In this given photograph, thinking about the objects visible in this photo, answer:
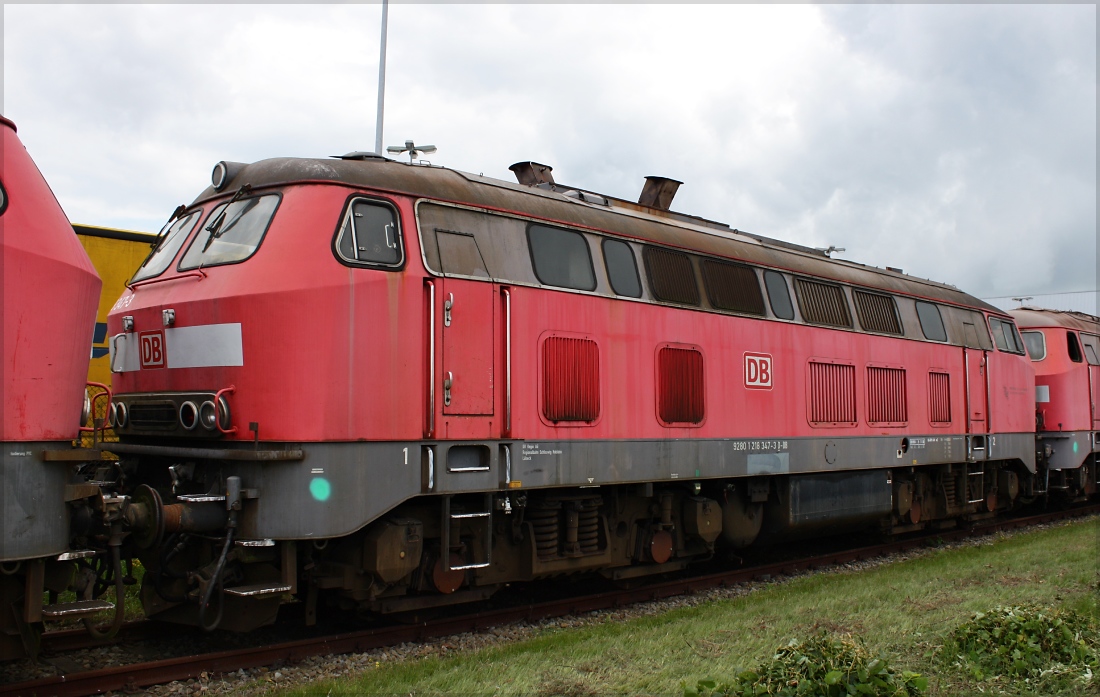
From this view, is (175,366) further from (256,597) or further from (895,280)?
(895,280)

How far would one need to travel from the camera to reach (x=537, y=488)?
820 centimetres

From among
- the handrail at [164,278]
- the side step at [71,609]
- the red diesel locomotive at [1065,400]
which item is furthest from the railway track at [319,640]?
the red diesel locomotive at [1065,400]

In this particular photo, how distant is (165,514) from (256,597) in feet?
2.92

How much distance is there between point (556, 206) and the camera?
9016 mm

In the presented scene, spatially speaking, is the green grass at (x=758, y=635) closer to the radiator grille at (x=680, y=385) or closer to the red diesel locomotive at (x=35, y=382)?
the red diesel locomotive at (x=35, y=382)

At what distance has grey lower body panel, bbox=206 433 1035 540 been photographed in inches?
267

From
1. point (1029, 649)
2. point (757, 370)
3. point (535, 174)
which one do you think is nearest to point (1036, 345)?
point (757, 370)

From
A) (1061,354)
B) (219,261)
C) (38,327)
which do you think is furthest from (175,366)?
(1061,354)

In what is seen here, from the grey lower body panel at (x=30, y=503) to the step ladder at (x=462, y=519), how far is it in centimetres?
290

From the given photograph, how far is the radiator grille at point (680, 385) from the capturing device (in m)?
9.56

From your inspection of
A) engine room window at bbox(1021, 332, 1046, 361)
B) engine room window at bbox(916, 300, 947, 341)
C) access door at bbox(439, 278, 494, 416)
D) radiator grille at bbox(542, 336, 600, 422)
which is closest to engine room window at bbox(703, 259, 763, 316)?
radiator grille at bbox(542, 336, 600, 422)

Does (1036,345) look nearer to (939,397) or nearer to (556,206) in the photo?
(939,397)

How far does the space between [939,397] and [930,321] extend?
120 cm

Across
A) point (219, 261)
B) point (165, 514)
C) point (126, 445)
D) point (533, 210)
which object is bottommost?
point (165, 514)
